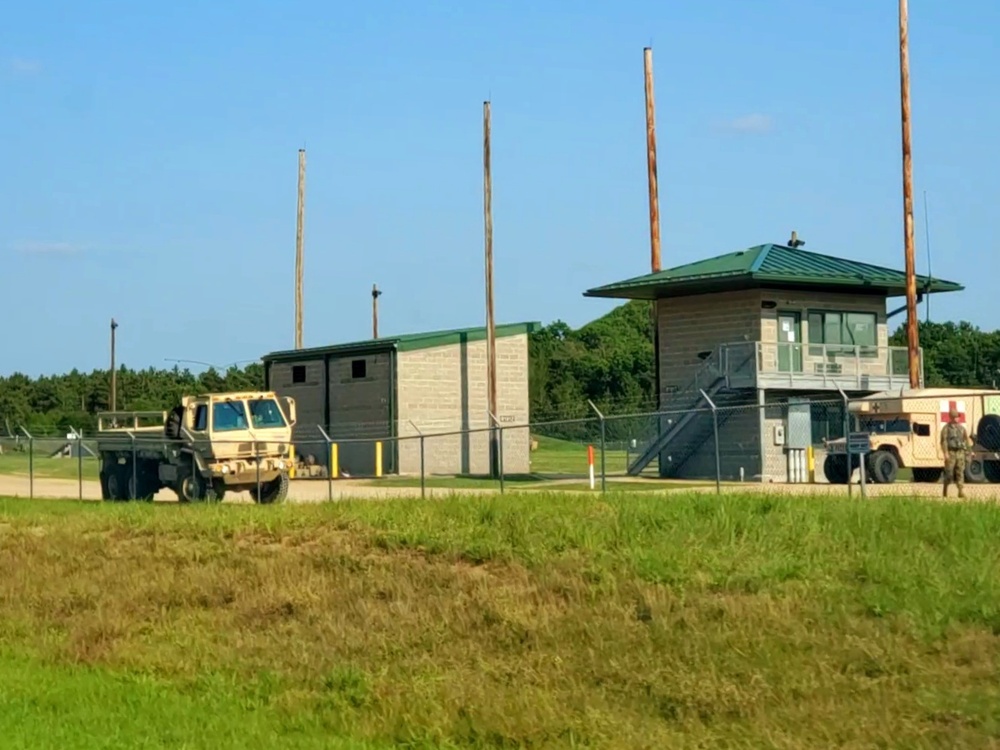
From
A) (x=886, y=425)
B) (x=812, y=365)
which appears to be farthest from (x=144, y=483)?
(x=812, y=365)

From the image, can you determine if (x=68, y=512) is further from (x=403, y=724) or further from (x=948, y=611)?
(x=948, y=611)

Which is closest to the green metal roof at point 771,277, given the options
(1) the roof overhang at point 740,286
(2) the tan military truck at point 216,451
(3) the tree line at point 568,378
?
(1) the roof overhang at point 740,286

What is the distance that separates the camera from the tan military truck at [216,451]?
108ft

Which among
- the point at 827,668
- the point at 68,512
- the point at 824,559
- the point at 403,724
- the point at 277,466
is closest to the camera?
the point at 827,668

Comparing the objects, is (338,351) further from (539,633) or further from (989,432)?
(539,633)

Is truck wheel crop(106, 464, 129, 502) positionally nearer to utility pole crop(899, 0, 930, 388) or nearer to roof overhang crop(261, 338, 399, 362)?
roof overhang crop(261, 338, 399, 362)

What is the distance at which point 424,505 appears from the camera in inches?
760

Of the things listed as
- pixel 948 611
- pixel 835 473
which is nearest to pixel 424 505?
pixel 948 611

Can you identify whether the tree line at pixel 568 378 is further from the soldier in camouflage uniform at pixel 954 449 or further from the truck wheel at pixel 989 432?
the soldier in camouflage uniform at pixel 954 449

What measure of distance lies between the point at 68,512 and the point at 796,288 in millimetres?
26888

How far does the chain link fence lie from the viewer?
106 ft

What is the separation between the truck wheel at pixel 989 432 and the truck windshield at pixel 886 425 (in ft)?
5.98

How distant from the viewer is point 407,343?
50344 mm

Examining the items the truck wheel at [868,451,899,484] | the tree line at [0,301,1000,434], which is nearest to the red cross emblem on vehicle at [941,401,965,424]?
the truck wheel at [868,451,899,484]
